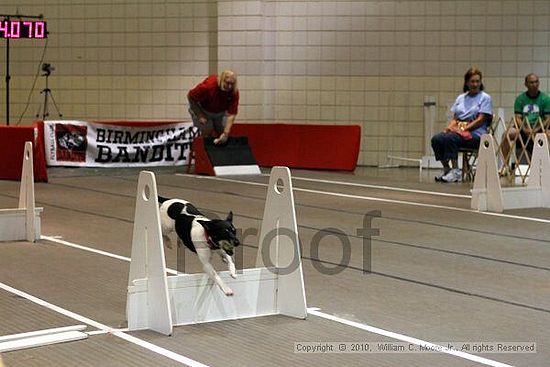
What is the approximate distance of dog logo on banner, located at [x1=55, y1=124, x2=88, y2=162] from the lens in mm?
14664

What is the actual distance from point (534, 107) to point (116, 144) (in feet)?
20.3

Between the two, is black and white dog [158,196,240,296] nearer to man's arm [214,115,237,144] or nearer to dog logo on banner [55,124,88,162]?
man's arm [214,115,237,144]

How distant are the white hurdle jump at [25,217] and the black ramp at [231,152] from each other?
20.0 ft

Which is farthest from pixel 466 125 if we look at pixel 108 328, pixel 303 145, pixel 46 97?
pixel 108 328

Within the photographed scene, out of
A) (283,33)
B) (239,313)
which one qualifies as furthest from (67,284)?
(283,33)

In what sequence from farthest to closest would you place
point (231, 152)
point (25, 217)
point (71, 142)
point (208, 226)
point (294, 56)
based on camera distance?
point (294, 56), point (71, 142), point (231, 152), point (25, 217), point (208, 226)

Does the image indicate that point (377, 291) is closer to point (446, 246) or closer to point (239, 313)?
point (239, 313)

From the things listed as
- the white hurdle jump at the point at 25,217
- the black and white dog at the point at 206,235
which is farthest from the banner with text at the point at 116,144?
the black and white dog at the point at 206,235

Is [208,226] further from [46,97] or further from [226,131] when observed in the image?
[46,97]

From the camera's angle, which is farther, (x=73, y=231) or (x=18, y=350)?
(x=73, y=231)

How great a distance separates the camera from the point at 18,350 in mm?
4762

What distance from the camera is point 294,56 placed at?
678 inches

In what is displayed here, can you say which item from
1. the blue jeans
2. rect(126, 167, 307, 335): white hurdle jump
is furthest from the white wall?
rect(126, 167, 307, 335): white hurdle jump

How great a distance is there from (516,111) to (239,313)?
9.12 m
